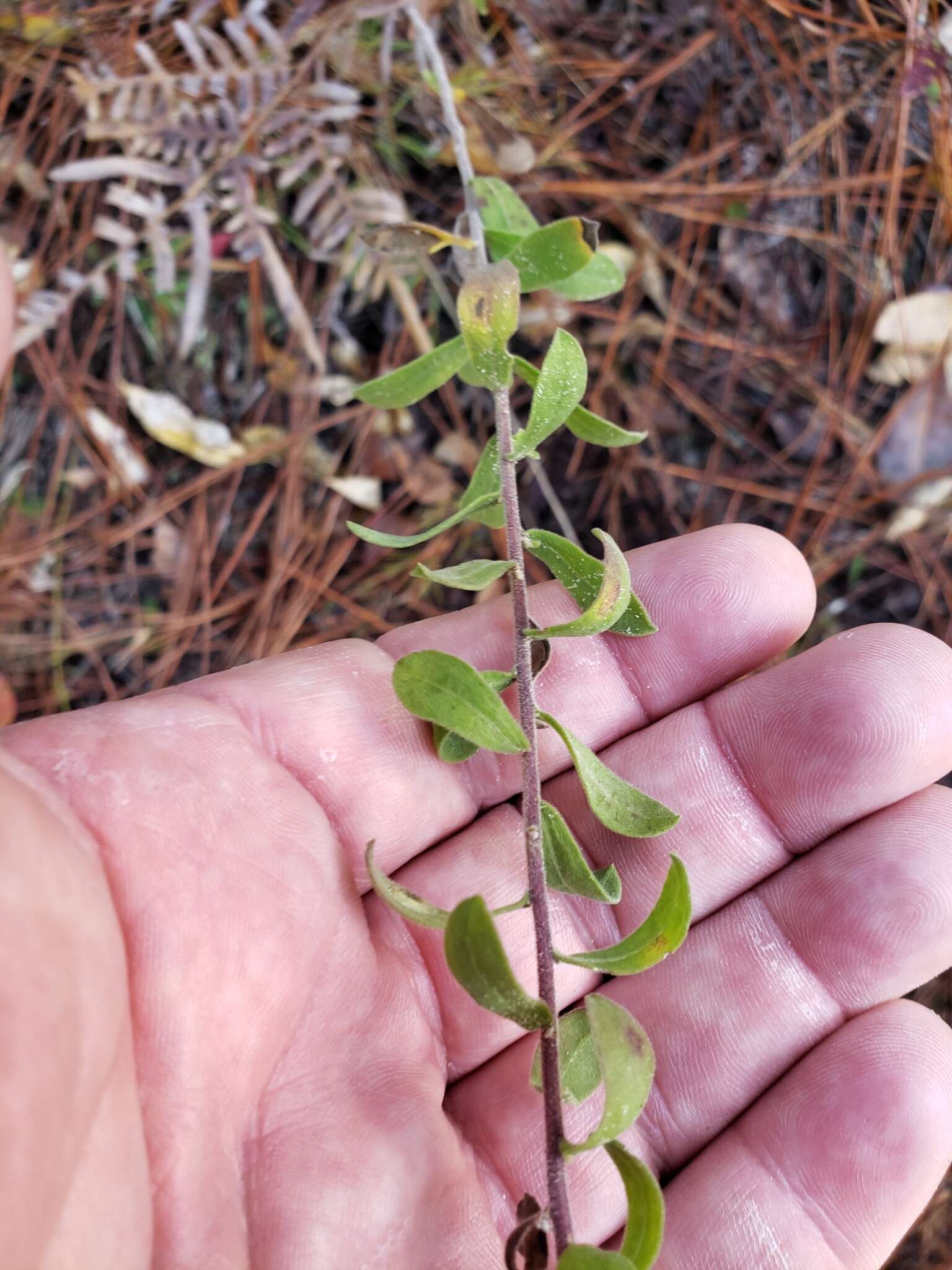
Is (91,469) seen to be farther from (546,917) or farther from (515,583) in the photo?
(546,917)

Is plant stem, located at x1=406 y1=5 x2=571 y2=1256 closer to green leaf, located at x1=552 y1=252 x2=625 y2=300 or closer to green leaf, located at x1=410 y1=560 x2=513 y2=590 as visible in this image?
green leaf, located at x1=410 y1=560 x2=513 y2=590

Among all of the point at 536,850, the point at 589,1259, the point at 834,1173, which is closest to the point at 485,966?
the point at 536,850

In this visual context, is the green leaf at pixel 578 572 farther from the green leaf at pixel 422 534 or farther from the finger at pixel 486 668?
the finger at pixel 486 668

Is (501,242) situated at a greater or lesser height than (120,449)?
greater

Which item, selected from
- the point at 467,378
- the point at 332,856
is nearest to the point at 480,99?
the point at 467,378

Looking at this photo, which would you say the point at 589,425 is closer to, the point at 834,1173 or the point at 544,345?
the point at 544,345

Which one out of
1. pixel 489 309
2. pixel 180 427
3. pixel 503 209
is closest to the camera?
pixel 489 309
